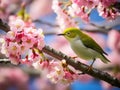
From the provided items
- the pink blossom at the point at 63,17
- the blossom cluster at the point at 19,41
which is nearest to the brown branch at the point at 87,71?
the blossom cluster at the point at 19,41

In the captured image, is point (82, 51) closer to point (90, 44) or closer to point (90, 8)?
point (90, 44)

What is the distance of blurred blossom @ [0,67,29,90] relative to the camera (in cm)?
392

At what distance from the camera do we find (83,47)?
2.62 m

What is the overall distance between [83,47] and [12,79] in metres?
1.89

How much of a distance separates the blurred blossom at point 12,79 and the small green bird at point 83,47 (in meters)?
1.38

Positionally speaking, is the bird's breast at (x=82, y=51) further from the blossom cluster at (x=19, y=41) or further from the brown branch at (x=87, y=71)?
the blossom cluster at (x=19, y=41)

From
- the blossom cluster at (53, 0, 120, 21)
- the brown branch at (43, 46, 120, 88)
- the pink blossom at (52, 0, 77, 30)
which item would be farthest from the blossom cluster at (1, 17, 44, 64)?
the pink blossom at (52, 0, 77, 30)

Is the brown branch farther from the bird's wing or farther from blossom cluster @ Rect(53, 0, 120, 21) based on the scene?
blossom cluster @ Rect(53, 0, 120, 21)

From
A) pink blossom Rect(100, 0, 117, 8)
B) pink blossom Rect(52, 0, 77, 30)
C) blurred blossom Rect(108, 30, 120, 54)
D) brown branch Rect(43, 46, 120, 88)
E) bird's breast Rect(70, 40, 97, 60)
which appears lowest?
blurred blossom Rect(108, 30, 120, 54)

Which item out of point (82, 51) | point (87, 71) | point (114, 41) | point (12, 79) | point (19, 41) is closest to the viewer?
point (19, 41)

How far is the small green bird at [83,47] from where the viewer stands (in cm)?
260

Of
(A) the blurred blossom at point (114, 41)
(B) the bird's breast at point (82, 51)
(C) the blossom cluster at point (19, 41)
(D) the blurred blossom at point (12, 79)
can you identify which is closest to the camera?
(C) the blossom cluster at point (19, 41)

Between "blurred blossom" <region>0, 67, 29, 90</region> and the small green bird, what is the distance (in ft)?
4.51

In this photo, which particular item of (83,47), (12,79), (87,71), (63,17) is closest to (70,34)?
(83,47)
